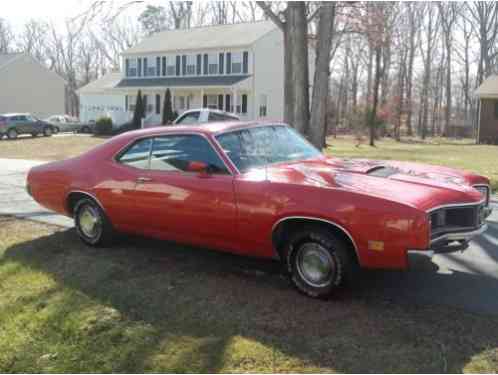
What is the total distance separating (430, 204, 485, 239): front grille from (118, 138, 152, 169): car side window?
3129mm

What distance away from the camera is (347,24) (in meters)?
25.2

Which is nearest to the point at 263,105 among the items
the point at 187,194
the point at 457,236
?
the point at 187,194

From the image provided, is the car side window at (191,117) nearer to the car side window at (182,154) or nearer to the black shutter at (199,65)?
the car side window at (182,154)

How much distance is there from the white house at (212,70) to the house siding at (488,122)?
14.2 meters

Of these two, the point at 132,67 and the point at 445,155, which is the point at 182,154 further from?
the point at 132,67

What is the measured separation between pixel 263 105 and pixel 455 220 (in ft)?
118

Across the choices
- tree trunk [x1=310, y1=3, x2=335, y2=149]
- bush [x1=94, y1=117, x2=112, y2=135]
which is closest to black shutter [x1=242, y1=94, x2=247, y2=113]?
bush [x1=94, y1=117, x2=112, y2=135]

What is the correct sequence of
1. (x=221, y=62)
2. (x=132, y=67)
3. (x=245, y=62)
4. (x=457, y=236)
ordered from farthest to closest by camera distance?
(x=132, y=67), (x=221, y=62), (x=245, y=62), (x=457, y=236)

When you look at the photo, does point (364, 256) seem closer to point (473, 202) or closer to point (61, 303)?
point (473, 202)

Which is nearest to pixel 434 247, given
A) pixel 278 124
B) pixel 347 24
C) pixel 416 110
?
pixel 278 124

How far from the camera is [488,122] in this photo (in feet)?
122

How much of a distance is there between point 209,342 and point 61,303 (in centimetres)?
166

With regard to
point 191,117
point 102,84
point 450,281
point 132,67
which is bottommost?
point 450,281

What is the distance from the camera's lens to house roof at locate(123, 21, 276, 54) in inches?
1528
